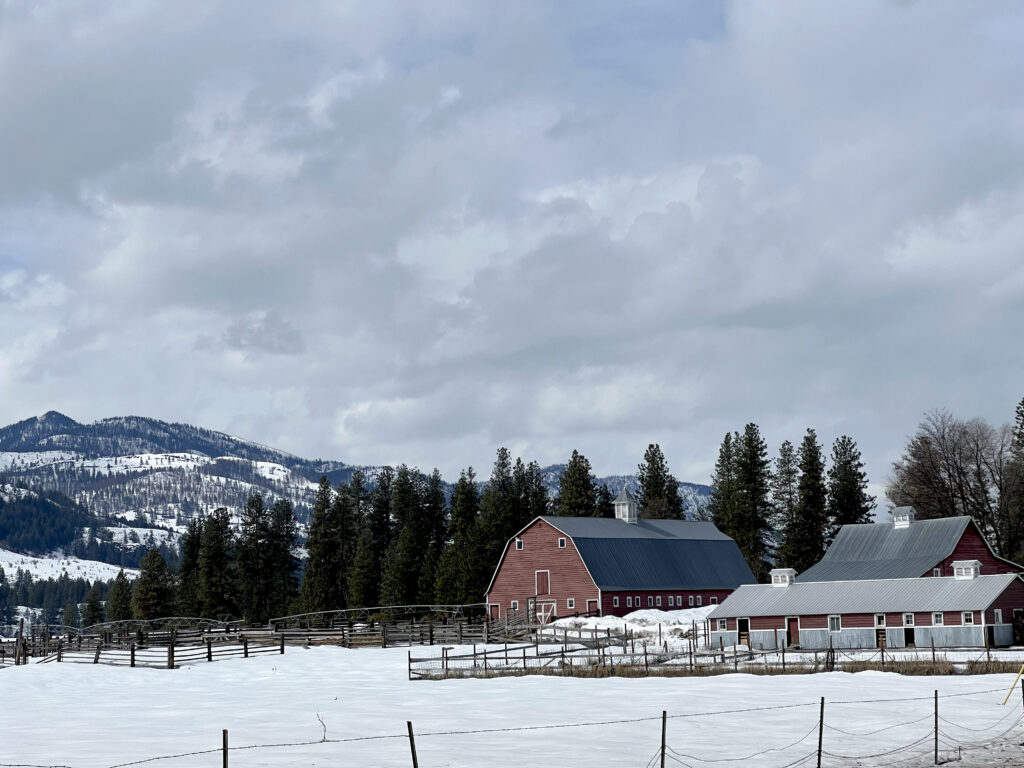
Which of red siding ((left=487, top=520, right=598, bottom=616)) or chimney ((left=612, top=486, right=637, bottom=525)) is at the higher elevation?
chimney ((left=612, top=486, right=637, bottom=525))

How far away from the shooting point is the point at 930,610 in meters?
66.4

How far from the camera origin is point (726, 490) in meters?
114

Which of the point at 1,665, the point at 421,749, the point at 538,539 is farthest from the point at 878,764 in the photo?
the point at 538,539

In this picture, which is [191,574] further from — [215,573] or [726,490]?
[726,490]

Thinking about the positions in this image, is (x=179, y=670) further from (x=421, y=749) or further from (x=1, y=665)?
(x=421, y=749)

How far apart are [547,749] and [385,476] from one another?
105m

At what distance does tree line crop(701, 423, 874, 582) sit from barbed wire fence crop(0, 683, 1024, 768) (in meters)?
73.3

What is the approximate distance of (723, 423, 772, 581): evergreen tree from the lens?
110938 millimetres

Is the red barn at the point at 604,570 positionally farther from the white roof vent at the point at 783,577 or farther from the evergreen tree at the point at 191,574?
the evergreen tree at the point at 191,574

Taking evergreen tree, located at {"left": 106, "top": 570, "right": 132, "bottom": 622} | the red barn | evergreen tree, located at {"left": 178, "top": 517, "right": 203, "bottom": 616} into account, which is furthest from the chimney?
evergreen tree, located at {"left": 106, "top": 570, "right": 132, "bottom": 622}

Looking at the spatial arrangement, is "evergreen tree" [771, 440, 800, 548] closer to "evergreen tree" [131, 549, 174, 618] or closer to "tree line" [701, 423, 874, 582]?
"tree line" [701, 423, 874, 582]

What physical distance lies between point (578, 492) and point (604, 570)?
101 feet

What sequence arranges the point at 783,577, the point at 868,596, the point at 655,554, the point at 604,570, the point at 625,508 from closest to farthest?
the point at 868,596
the point at 783,577
the point at 604,570
the point at 655,554
the point at 625,508

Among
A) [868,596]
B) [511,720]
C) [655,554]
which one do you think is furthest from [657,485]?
[511,720]
